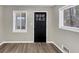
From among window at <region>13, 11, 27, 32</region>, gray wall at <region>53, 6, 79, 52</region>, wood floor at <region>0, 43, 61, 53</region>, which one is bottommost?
wood floor at <region>0, 43, 61, 53</region>

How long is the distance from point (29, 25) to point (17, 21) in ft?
2.55

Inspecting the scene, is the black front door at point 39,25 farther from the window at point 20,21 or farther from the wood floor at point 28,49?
the wood floor at point 28,49

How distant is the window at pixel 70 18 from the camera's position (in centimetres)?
380

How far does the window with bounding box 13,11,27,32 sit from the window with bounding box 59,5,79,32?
2.74 m

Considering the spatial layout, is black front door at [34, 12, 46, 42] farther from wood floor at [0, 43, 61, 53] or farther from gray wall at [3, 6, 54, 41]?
wood floor at [0, 43, 61, 53]

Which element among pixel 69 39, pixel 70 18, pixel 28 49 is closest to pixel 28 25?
pixel 28 49

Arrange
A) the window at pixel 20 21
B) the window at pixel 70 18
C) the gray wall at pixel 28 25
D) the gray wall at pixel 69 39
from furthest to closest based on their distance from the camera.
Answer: the window at pixel 20 21 < the gray wall at pixel 28 25 < the window at pixel 70 18 < the gray wall at pixel 69 39

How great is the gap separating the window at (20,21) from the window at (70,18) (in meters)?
2.74

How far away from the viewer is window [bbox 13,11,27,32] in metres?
7.62

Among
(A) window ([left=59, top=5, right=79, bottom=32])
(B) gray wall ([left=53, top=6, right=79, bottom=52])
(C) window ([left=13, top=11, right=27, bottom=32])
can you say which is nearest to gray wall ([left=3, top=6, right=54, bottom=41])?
(C) window ([left=13, top=11, right=27, bottom=32])

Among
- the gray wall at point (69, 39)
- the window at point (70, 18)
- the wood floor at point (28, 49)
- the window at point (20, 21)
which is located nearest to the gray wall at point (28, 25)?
the window at point (20, 21)
